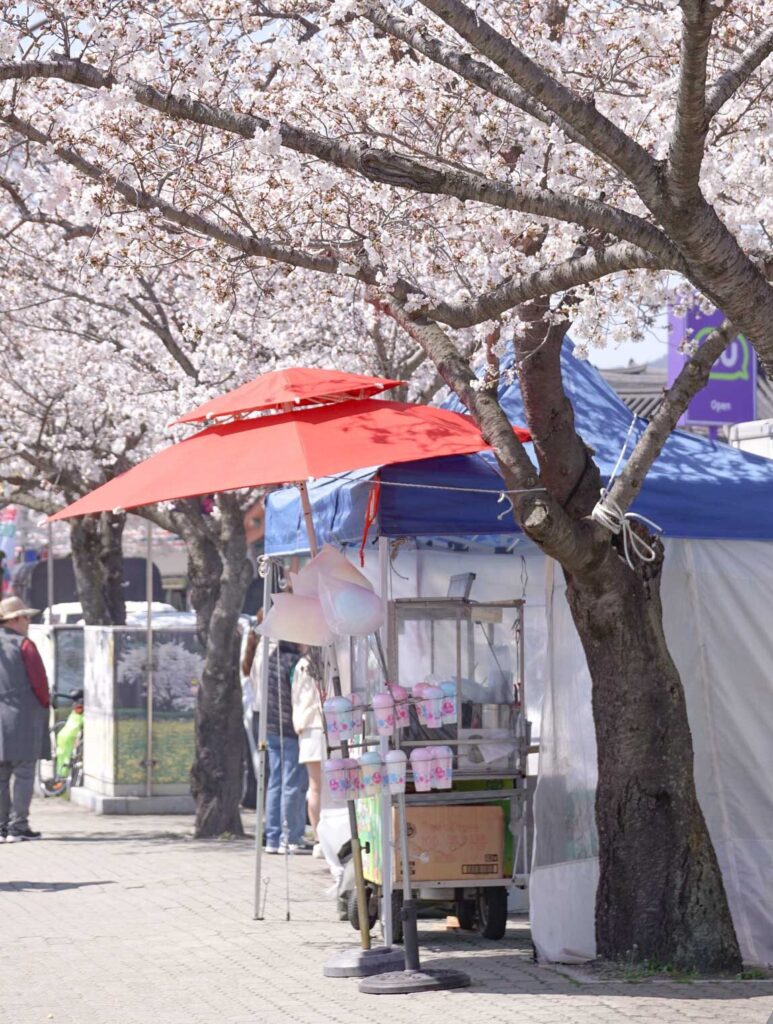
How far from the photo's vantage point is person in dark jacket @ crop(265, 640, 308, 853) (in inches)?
533

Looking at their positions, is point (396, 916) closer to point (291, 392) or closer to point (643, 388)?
point (291, 392)

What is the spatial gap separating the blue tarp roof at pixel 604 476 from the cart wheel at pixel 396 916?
2016 mm

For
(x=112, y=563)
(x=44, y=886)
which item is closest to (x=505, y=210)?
(x=44, y=886)

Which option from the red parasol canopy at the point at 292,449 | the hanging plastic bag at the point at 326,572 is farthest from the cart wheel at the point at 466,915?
the red parasol canopy at the point at 292,449

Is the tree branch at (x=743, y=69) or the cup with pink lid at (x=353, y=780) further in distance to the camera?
the cup with pink lid at (x=353, y=780)

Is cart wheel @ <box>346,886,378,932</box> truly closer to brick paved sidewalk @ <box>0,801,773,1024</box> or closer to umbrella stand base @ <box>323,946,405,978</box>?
brick paved sidewalk @ <box>0,801,773,1024</box>

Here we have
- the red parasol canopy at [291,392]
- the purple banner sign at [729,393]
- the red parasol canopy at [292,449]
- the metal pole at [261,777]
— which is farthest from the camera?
the purple banner sign at [729,393]

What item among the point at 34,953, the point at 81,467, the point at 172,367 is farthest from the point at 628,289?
the point at 81,467

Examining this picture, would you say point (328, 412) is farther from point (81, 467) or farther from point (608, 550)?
point (81, 467)

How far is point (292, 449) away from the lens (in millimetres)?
8242

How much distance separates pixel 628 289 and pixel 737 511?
1362 mm

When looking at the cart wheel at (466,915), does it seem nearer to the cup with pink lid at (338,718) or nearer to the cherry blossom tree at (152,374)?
the cup with pink lid at (338,718)

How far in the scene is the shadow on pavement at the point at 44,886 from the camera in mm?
12203

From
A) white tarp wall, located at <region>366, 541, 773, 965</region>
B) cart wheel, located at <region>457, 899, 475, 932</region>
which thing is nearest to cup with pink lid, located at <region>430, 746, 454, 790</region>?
white tarp wall, located at <region>366, 541, 773, 965</region>
